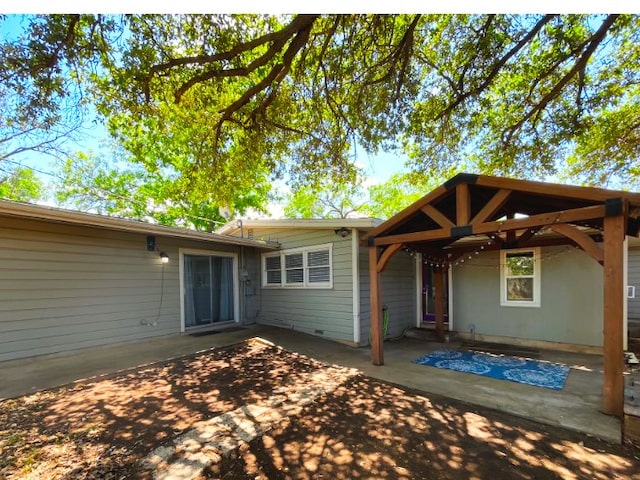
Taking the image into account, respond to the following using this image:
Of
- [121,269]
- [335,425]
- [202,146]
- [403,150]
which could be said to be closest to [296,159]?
[202,146]

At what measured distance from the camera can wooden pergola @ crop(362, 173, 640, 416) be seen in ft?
10.5

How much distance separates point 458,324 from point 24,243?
8.90 meters

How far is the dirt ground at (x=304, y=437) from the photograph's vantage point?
2.42m

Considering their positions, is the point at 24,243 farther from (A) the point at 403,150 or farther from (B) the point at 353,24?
(A) the point at 403,150

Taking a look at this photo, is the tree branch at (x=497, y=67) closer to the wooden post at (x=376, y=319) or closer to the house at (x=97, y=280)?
the wooden post at (x=376, y=319)

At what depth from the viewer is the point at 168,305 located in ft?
23.4

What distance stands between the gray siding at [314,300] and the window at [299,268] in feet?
0.46

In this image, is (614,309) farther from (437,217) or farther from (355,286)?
(355,286)

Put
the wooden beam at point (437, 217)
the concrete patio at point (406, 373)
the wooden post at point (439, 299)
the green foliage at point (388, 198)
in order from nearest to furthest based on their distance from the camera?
the concrete patio at point (406, 373)
the wooden beam at point (437, 217)
the wooden post at point (439, 299)
the green foliage at point (388, 198)

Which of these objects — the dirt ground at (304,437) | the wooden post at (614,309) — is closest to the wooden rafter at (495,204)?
the wooden post at (614,309)

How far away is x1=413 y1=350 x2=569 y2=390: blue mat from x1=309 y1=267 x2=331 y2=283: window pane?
8.92ft

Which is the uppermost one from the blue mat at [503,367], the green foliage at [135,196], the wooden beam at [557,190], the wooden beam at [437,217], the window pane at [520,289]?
the green foliage at [135,196]

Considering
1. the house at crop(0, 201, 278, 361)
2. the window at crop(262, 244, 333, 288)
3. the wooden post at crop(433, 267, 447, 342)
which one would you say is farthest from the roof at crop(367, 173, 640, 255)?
the house at crop(0, 201, 278, 361)

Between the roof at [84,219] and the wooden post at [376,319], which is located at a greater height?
the roof at [84,219]
